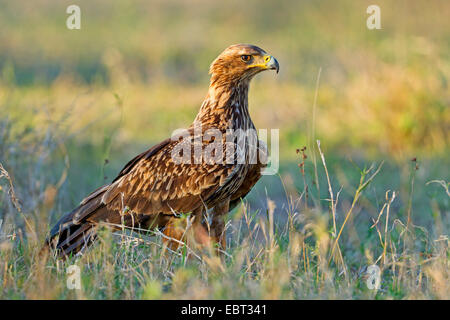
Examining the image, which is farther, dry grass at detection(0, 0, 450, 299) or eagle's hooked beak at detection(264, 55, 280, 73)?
eagle's hooked beak at detection(264, 55, 280, 73)

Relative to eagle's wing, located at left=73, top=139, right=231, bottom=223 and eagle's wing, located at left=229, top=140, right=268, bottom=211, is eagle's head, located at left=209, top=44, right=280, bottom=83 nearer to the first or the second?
eagle's wing, located at left=229, top=140, right=268, bottom=211

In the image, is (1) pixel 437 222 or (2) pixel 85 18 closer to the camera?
(1) pixel 437 222

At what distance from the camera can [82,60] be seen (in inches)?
539

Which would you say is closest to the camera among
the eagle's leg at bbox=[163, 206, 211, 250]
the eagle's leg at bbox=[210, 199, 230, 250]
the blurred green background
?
the eagle's leg at bbox=[163, 206, 211, 250]

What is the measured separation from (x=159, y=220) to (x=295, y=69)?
317 inches

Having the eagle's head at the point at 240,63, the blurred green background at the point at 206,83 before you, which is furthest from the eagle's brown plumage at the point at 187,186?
the blurred green background at the point at 206,83

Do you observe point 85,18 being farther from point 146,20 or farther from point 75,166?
point 75,166

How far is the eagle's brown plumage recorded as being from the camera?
4.70 m

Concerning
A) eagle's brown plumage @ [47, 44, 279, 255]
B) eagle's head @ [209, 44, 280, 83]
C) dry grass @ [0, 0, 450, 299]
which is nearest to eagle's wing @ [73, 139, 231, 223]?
eagle's brown plumage @ [47, 44, 279, 255]

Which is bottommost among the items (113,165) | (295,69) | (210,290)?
(210,290)

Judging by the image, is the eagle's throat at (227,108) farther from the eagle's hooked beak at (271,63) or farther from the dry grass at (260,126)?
the dry grass at (260,126)

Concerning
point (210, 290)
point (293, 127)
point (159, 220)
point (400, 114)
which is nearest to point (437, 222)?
point (159, 220)

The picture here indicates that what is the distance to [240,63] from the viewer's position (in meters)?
5.09

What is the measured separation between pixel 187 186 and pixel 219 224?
38 centimetres
